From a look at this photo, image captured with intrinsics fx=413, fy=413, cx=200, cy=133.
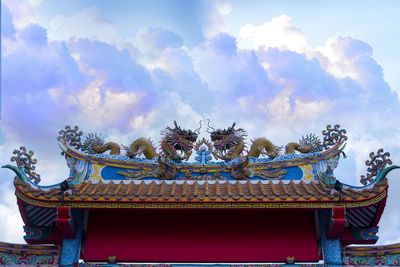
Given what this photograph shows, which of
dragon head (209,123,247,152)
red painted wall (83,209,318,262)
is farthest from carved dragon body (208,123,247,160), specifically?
red painted wall (83,209,318,262)

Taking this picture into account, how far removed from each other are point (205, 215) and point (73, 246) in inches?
115

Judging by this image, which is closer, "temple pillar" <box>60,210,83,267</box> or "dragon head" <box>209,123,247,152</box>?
"temple pillar" <box>60,210,83,267</box>

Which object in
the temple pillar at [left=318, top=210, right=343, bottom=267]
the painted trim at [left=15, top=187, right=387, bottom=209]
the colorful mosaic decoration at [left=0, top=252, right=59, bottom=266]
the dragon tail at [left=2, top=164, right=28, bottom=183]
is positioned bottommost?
the colorful mosaic decoration at [left=0, top=252, right=59, bottom=266]

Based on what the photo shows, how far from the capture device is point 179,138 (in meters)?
10.9

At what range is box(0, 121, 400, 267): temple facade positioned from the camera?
8289 millimetres

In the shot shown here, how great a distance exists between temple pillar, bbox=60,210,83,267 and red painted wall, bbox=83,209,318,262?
20 centimetres

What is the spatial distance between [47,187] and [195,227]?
329 centimetres

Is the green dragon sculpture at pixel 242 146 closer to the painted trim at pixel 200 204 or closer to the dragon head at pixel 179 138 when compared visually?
the dragon head at pixel 179 138

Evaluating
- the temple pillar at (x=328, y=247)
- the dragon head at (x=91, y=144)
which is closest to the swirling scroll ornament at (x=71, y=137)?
the dragon head at (x=91, y=144)

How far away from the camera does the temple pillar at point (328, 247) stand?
8613 millimetres

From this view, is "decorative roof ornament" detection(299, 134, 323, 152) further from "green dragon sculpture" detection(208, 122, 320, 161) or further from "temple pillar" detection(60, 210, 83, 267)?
"temple pillar" detection(60, 210, 83, 267)

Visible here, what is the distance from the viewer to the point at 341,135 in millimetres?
10234

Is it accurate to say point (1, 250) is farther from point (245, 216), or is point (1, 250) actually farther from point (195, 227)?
point (245, 216)

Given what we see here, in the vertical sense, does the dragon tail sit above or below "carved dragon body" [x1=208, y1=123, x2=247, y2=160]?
below
